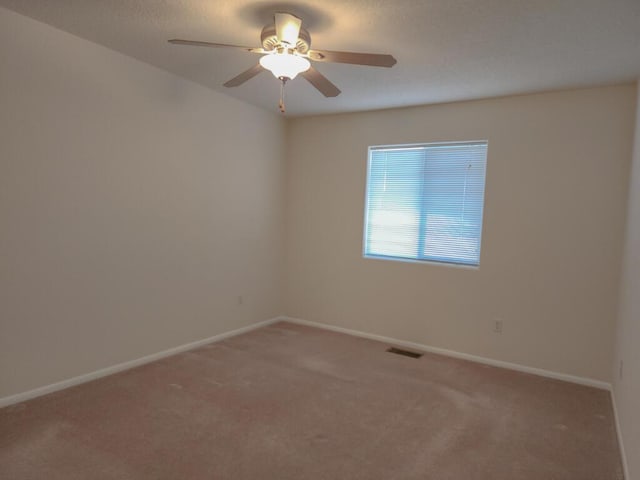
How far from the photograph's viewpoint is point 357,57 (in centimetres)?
209

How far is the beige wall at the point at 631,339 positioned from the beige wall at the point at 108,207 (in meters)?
3.31

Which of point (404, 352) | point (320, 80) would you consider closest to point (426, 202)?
point (404, 352)

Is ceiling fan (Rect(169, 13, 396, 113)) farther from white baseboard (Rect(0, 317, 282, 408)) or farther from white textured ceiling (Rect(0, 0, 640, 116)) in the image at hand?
Answer: white baseboard (Rect(0, 317, 282, 408))

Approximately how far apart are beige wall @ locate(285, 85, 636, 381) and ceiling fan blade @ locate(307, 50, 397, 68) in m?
2.01

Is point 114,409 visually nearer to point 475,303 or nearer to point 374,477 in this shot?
point 374,477

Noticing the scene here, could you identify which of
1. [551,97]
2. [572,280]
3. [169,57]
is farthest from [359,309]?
[169,57]

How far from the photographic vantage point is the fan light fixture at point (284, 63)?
210 cm

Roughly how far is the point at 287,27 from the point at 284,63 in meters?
0.21

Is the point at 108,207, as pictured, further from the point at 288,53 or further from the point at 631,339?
the point at 631,339

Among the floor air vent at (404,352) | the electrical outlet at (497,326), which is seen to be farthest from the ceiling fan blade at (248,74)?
the electrical outlet at (497,326)

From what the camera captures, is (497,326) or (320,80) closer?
(320,80)

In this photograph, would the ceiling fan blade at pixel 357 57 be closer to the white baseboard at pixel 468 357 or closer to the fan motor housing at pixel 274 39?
the fan motor housing at pixel 274 39

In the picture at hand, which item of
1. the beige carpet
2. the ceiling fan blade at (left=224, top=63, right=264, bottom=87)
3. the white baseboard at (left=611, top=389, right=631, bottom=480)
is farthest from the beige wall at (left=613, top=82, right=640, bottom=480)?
the ceiling fan blade at (left=224, top=63, right=264, bottom=87)

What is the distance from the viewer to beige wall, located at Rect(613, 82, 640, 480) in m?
1.97
